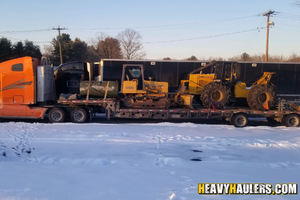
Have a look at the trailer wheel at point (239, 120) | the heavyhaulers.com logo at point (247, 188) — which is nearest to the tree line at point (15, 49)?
the trailer wheel at point (239, 120)

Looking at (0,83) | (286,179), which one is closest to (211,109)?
(286,179)

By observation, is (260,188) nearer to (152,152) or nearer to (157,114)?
(152,152)

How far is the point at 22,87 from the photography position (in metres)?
11.4

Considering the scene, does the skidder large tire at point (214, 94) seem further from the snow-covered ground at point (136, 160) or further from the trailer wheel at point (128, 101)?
the trailer wheel at point (128, 101)

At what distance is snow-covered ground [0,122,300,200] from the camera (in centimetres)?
424

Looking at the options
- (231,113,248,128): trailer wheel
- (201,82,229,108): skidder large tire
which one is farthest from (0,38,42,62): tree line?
(231,113,248,128): trailer wheel

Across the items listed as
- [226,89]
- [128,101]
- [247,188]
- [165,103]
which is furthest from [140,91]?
[247,188]

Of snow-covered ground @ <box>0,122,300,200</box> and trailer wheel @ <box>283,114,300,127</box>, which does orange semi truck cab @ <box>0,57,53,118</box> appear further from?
trailer wheel @ <box>283,114,300,127</box>

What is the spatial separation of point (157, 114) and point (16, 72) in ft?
22.1

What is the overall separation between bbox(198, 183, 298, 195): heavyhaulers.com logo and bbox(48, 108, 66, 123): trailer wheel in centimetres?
889

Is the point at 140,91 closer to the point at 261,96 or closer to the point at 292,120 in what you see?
the point at 261,96

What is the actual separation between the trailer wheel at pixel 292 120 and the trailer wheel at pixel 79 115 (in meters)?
9.57

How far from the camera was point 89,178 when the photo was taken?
4766 mm

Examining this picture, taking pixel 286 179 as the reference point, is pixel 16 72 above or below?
above
